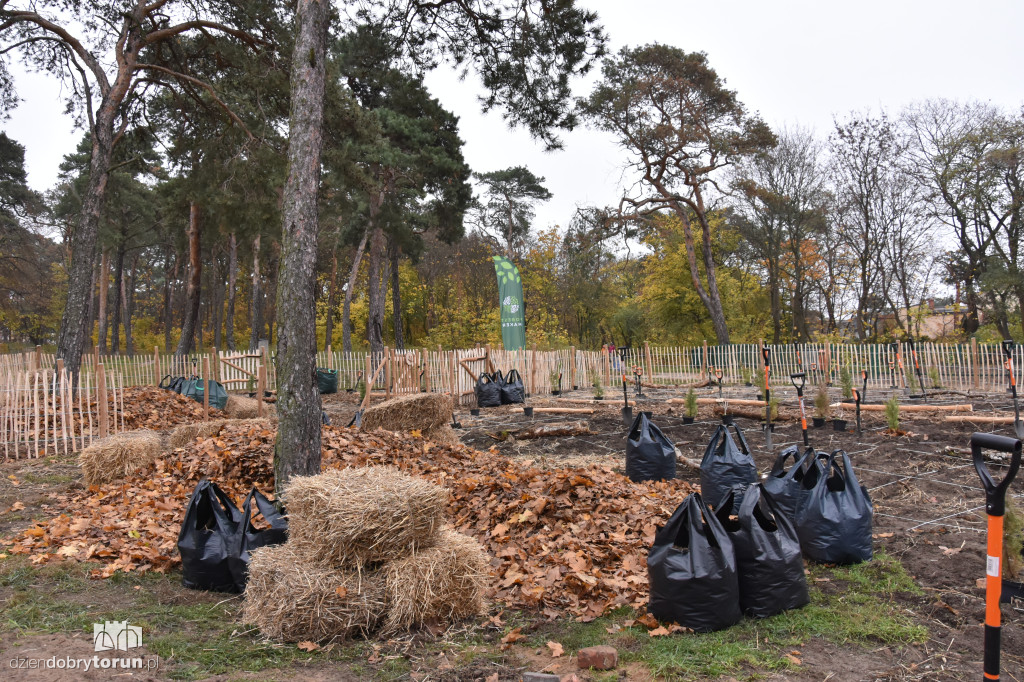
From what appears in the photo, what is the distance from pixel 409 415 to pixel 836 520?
6.49m

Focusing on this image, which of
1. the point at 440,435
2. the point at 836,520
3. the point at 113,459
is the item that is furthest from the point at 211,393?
the point at 836,520

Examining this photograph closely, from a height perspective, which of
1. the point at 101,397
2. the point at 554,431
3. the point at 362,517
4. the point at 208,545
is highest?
the point at 101,397

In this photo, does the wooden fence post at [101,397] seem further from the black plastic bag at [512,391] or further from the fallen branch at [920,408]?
the fallen branch at [920,408]

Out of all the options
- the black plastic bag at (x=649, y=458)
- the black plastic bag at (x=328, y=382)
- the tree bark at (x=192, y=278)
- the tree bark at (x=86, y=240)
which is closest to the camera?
the black plastic bag at (x=649, y=458)

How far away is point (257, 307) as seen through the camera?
28172 millimetres

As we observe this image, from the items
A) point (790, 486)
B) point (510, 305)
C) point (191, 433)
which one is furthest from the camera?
point (510, 305)

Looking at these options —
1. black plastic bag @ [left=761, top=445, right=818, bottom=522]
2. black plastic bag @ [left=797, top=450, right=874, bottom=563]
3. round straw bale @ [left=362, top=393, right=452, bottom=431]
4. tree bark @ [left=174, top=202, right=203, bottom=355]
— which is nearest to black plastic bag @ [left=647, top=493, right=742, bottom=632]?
black plastic bag @ [left=797, top=450, right=874, bottom=563]

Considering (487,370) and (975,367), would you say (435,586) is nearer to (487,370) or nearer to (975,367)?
(487,370)

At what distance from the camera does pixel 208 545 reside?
14.4ft

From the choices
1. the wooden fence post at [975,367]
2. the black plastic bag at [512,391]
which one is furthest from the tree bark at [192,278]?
the wooden fence post at [975,367]

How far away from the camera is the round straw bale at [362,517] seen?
12.4 feet

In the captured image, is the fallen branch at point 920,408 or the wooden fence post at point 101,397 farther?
the fallen branch at point 920,408

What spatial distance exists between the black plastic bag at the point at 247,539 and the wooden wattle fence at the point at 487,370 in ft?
23.1

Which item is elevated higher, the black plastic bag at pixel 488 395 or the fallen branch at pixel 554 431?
the black plastic bag at pixel 488 395
